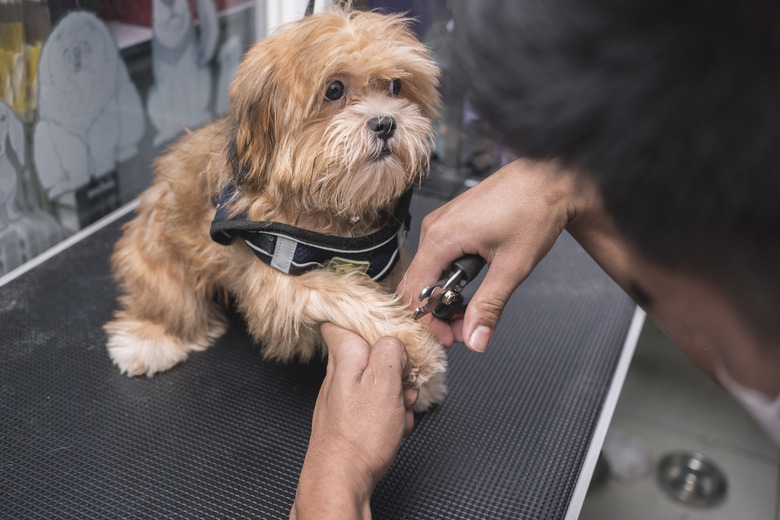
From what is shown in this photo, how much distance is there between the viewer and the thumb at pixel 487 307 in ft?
2.85

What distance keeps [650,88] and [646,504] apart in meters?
1.63

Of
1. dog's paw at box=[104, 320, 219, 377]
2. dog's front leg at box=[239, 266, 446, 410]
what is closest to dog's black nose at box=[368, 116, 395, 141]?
dog's front leg at box=[239, 266, 446, 410]

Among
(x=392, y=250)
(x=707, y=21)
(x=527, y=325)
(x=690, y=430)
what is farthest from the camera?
(x=690, y=430)

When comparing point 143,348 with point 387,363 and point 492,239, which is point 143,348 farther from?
point 492,239

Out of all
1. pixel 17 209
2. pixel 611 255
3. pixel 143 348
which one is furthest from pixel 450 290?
pixel 17 209

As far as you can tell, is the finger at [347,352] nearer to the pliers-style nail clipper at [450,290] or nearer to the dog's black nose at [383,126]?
the pliers-style nail clipper at [450,290]

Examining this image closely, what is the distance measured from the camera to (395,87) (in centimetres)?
98

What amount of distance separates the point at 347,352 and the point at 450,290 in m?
0.16

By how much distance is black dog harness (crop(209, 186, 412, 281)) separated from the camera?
3.18 ft

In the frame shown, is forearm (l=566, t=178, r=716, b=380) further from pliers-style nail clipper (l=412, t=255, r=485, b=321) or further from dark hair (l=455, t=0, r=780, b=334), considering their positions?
dark hair (l=455, t=0, r=780, b=334)

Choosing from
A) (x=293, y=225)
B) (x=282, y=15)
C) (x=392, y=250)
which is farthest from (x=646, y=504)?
(x=282, y=15)

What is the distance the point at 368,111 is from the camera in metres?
0.92

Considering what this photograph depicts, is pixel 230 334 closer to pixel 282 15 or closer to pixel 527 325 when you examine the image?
pixel 527 325

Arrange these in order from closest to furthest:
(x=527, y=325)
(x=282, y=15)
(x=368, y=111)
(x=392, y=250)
A: (x=368, y=111), (x=392, y=250), (x=527, y=325), (x=282, y=15)
